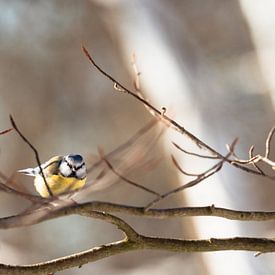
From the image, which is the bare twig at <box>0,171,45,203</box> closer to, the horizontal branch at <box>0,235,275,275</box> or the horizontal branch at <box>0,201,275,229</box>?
the horizontal branch at <box>0,201,275,229</box>

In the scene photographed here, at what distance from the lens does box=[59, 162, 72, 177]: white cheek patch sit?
4.03ft

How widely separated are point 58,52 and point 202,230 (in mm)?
1090

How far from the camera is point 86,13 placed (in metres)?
2.77

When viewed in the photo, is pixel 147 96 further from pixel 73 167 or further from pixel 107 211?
pixel 107 211

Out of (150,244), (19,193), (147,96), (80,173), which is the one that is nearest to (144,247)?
(150,244)

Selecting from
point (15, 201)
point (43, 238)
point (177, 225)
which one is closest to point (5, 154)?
point (15, 201)

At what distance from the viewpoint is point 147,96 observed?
2141mm

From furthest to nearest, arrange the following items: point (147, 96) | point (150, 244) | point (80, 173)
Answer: point (147, 96), point (80, 173), point (150, 244)

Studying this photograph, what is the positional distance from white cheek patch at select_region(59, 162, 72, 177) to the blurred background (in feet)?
1.90

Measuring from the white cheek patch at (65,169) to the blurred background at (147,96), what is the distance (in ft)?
1.90

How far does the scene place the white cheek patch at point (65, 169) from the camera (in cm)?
123

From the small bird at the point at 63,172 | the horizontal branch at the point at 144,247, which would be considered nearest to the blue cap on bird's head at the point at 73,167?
the small bird at the point at 63,172

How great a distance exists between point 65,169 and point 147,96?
0.93 meters

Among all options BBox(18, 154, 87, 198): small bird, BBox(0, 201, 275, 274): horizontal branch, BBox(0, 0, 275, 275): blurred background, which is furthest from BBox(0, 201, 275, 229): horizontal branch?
BBox(0, 0, 275, 275): blurred background
